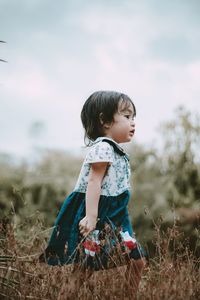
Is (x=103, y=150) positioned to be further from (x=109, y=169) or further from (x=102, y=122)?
(x=102, y=122)

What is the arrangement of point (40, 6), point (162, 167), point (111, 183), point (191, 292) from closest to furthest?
1. point (191, 292)
2. point (111, 183)
3. point (40, 6)
4. point (162, 167)

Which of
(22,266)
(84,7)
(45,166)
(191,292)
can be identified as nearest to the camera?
(191,292)

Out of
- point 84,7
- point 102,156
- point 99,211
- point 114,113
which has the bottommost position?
point 99,211

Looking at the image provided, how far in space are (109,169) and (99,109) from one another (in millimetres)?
414

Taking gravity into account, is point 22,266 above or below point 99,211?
below

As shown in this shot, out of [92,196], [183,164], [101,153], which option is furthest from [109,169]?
[183,164]

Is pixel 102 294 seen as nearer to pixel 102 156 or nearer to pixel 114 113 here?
pixel 102 156

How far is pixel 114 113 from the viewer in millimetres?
3039

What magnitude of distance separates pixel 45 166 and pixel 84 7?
3436 mm

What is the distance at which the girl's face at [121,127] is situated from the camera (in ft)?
9.93

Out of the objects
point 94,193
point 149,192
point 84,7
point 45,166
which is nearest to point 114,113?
point 94,193

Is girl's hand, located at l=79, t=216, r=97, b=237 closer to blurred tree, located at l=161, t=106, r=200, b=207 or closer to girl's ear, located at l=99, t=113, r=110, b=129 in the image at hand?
girl's ear, located at l=99, t=113, r=110, b=129

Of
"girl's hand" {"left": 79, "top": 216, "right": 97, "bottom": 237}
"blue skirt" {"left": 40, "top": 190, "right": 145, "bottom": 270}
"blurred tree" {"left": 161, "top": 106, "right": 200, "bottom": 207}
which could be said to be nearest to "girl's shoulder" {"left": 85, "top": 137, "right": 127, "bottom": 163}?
"blue skirt" {"left": 40, "top": 190, "right": 145, "bottom": 270}

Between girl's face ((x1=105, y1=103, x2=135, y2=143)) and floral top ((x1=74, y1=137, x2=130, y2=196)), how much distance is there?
0.35 feet
